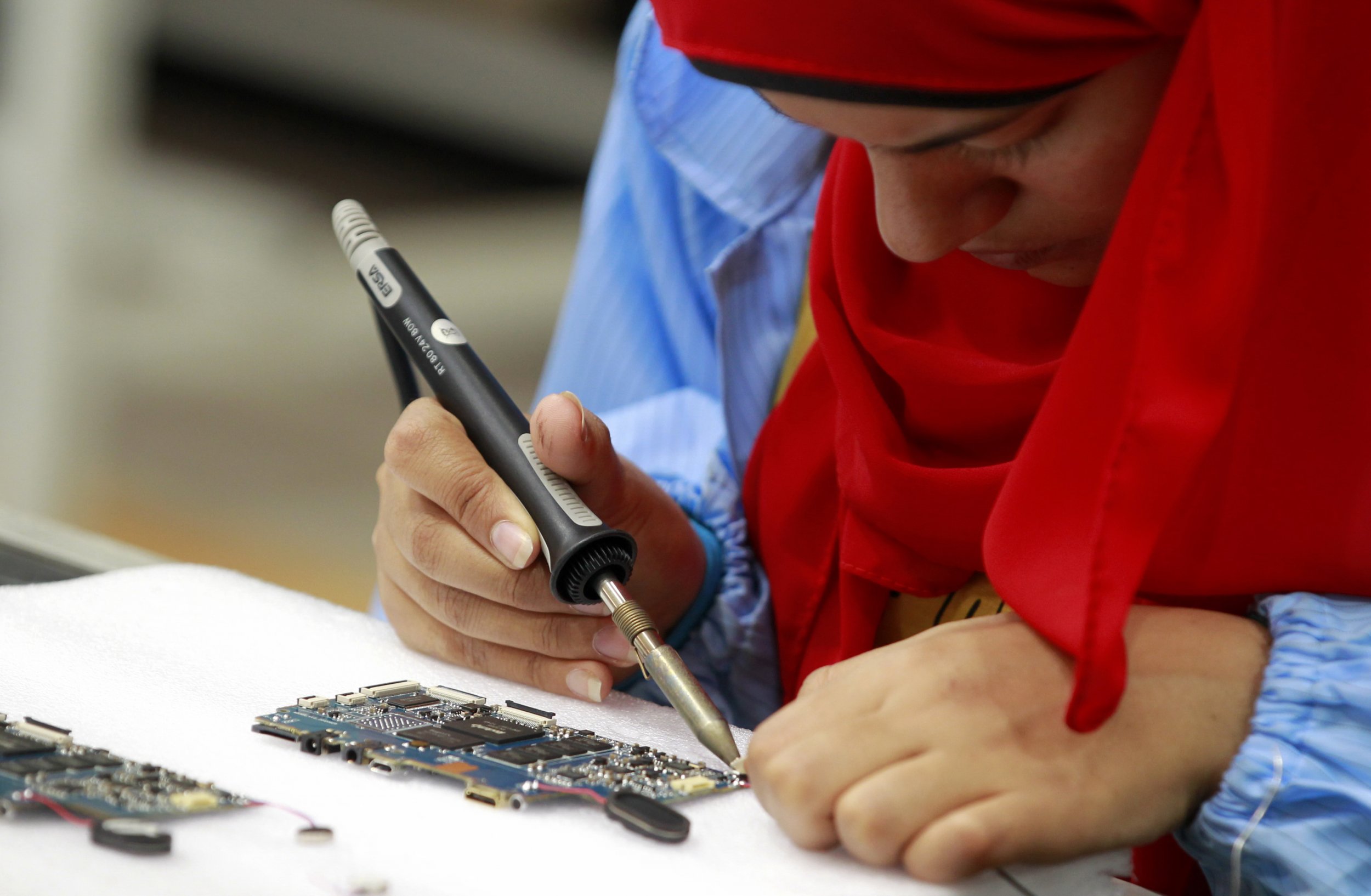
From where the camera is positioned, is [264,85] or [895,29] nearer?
[895,29]

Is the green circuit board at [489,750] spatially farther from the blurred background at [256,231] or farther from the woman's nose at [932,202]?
the blurred background at [256,231]

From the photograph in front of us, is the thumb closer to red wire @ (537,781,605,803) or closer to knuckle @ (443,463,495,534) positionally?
knuckle @ (443,463,495,534)

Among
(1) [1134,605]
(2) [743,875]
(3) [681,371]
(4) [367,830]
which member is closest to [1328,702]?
(1) [1134,605]

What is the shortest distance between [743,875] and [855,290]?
12.9 inches

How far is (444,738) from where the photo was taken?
0.48 metres

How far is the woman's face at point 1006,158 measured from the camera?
474 millimetres

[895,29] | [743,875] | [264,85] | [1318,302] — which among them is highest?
[264,85]

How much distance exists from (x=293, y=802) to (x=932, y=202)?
307 mm

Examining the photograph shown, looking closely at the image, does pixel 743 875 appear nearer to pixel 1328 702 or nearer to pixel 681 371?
pixel 1328 702

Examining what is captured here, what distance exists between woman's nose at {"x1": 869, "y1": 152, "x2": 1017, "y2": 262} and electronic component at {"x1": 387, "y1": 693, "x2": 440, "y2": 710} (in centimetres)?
26

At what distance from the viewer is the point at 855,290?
0.65 m

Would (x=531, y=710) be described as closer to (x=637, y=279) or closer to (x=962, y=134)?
(x=962, y=134)

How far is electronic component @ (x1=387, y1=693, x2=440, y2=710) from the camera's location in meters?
0.52

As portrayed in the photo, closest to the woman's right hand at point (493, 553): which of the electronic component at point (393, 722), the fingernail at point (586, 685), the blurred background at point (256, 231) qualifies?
the fingernail at point (586, 685)
